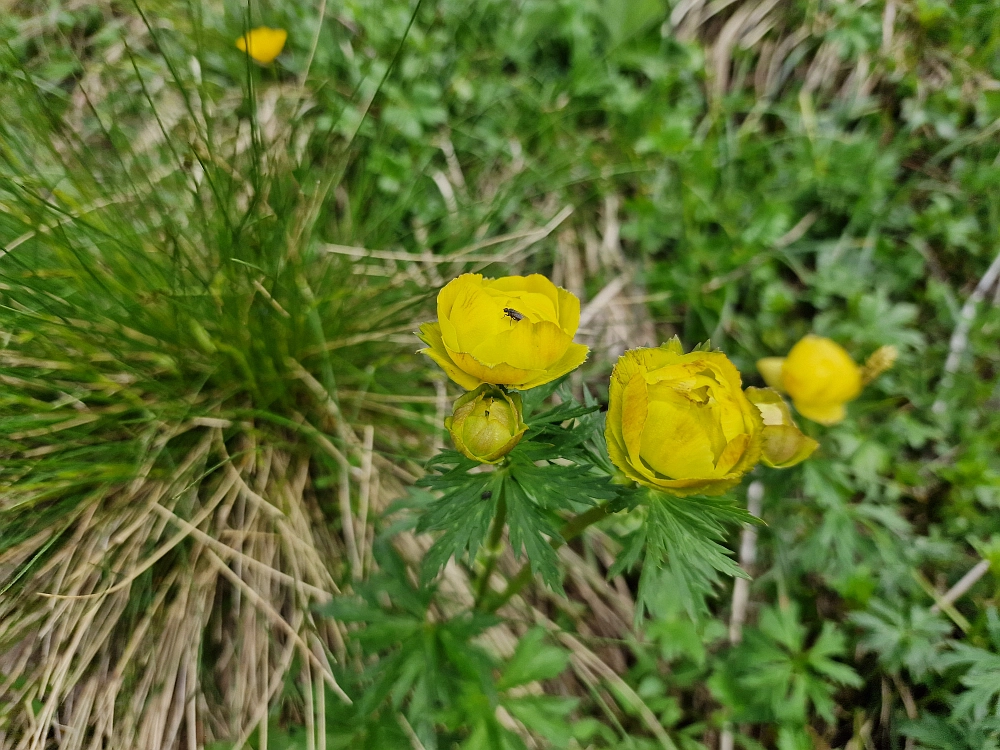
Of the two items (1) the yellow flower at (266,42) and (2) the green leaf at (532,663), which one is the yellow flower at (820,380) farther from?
(1) the yellow flower at (266,42)

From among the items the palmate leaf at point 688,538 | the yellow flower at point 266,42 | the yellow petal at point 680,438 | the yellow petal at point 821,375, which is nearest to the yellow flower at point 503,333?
the yellow petal at point 680,438

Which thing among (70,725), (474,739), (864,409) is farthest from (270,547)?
(864,409)

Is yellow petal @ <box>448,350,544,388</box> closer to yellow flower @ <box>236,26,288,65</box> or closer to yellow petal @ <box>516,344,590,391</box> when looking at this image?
yellow petal @ <box>516,344,590,391</box>

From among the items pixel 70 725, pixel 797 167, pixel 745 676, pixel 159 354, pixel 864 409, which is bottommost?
pixel 745 676

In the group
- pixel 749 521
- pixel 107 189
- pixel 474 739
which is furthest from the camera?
pixel 107 189

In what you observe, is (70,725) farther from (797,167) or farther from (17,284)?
(797,167)

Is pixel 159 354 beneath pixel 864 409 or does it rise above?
above
